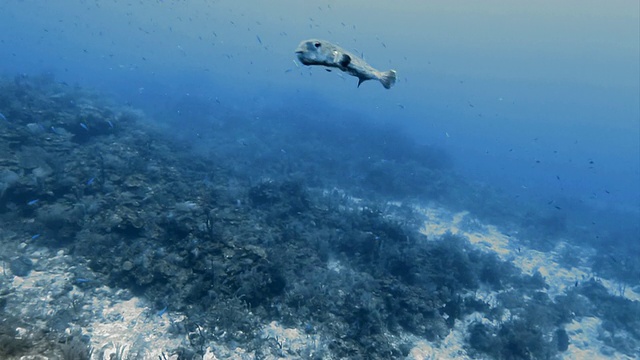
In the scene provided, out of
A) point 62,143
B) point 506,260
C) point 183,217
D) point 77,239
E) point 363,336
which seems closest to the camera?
point 363,336

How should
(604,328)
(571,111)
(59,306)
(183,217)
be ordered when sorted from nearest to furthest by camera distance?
(59,306) < (183,217) < (604,328) < (571,111)

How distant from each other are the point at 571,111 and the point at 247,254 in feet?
749

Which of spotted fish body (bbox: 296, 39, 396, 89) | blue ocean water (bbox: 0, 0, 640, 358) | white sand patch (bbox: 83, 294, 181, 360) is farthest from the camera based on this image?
blue ocean water (bbox: 0, 0, 640, 358)

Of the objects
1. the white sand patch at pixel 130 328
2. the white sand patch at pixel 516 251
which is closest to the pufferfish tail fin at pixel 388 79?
the white sand patch at pixel 130 328

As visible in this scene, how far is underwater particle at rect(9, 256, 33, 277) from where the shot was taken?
26.2 ft

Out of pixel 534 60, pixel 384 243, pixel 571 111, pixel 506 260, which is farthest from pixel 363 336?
pixel 534 60

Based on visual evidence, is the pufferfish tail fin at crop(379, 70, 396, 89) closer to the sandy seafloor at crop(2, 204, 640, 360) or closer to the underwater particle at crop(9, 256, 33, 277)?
the sandy seafloor at crop(2, 204, 640, 360)

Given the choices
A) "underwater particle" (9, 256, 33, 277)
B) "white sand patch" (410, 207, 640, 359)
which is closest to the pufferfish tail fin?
"white sand patch" (410, 207, 640, 359)

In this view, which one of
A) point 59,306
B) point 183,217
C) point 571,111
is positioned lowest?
point 59,306

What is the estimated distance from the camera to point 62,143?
46.0 ft

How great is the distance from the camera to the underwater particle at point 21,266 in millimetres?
7972

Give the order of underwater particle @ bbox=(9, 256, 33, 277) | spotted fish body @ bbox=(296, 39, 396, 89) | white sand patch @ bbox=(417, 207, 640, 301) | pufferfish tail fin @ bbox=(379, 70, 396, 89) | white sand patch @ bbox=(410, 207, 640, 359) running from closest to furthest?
spotted fish body @ bbox=(296, 39, 396, 89) < pufferfish tail fin @ bbox=(379, 70, 396, 89) < underwater particle @ bbox=(9, 256, 33, 277) < white sand patch @ bbox=(410, 207, 640, 359) < white sand patch @ bbox=(417, 207, 640, 301)

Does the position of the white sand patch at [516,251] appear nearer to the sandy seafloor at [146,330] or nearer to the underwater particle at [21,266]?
the sandy seafloor at [146,330]

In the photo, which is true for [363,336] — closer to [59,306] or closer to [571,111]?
[59,306]
